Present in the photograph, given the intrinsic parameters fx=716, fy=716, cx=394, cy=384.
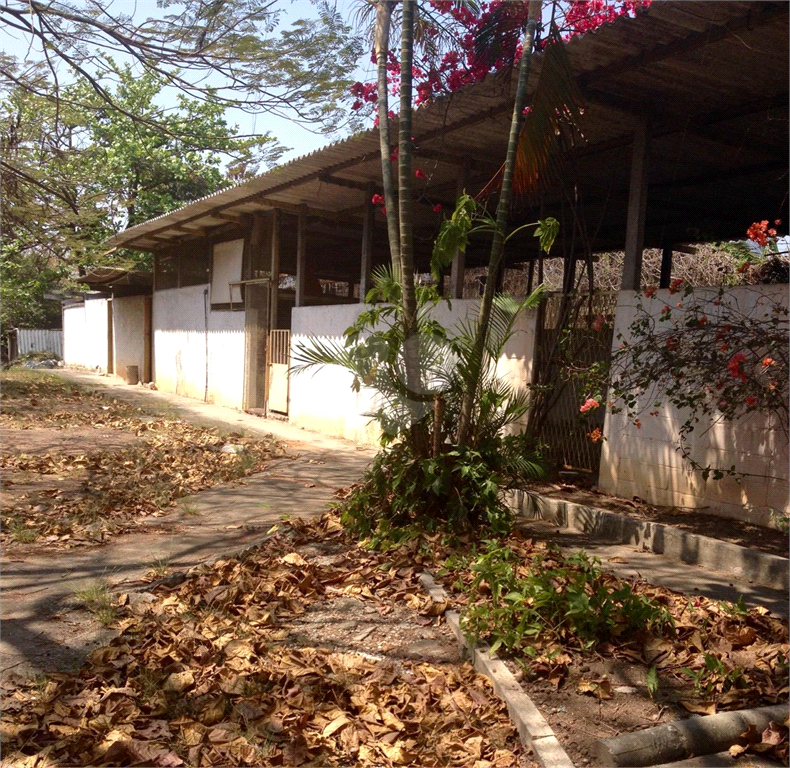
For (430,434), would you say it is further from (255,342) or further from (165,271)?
(165,271)

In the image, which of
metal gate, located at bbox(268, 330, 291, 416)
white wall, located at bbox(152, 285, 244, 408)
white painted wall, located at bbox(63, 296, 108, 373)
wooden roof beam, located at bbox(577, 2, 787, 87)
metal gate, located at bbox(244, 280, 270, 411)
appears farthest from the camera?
white painted wall, located at bbox(63, 296, 108, 373)

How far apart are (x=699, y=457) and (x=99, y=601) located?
460cm

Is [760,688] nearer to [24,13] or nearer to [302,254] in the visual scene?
[24,13]

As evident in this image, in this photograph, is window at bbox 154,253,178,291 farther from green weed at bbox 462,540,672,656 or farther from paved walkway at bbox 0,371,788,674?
green weed at bbox 462,540,672,656

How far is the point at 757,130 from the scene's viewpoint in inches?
289

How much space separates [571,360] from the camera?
22.6ft

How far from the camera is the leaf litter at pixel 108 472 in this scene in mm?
5859

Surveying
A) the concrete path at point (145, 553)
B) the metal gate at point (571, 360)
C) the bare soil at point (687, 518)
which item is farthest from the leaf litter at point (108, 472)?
the bare soil at point (687, 518)

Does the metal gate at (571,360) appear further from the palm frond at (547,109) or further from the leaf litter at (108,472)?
the leaf litter at (108,472)

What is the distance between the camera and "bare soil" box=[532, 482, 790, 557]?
5078 mm

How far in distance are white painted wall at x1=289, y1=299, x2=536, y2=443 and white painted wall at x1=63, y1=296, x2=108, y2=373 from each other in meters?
14.2

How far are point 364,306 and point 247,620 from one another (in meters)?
7.09

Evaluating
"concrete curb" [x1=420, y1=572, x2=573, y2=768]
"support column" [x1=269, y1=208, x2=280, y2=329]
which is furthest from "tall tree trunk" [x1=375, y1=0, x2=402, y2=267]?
"support column" [x1=269, y1=208, x2=280, y2=329]

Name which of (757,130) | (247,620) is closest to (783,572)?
(247,620)
